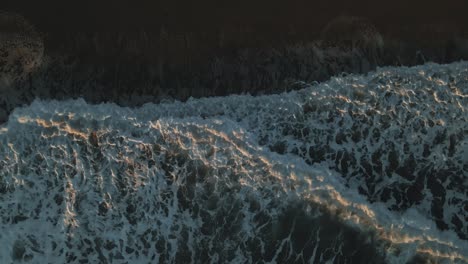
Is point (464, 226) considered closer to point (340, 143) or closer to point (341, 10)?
point (340, 143)

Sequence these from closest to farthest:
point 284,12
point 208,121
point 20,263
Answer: point 20,263 < point 208,121 < point 284,12

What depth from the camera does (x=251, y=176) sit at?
6414 millimetres

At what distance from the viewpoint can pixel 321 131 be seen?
22.3 ft

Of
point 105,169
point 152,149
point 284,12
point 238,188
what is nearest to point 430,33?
point 284,12

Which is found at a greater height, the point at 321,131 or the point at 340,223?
the point at 321,131

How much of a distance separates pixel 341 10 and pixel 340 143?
4.39ft

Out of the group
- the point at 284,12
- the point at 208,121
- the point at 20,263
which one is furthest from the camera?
the point at 284,12

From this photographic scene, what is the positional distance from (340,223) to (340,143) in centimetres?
83

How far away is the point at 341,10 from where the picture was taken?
7.16 m

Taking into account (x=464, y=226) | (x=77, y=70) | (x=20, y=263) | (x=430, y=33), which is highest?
(x=430, y=33)

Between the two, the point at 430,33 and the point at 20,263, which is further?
the point at 430,33

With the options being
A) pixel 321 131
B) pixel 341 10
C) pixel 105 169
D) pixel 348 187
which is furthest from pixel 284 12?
pixel 105 169

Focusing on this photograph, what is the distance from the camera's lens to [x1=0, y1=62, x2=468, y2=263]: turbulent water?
246 inches

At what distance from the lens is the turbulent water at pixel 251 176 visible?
6250 millimetres
